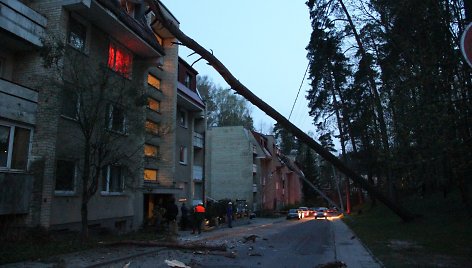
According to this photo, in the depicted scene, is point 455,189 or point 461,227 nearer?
point 461,227

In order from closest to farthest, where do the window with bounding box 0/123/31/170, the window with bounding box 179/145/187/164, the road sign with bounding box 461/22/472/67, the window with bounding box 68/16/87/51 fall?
1. the road sign with bounding box 461/22/472/67
2. the window with bounding box 0/123/31/170
3. the window with bounding box 68/16/87/51
4. the window with bounding box 179/145/187/164

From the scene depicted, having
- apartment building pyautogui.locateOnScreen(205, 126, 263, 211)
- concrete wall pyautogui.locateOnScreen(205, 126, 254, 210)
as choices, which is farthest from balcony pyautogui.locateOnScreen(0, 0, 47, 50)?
concrete wall pyautogui.locateOnScreen(205, 126, 254, 210)

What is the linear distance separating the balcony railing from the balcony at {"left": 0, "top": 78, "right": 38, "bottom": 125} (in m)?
20.0

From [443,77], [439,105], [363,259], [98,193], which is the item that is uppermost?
[443,77]

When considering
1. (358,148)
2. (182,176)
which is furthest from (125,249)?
(358,148)

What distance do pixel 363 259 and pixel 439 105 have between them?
5.03 meters

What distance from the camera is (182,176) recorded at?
32.5 metres

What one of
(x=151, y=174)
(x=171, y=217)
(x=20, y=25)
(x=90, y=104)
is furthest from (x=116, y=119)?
(x=151, y=174)

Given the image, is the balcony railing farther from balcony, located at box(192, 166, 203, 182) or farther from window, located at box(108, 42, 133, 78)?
window, located at box(108, 42, 133, 78)

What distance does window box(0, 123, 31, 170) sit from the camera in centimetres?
1461

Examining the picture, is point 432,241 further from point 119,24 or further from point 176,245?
point 119,24

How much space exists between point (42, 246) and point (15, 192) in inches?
76.0

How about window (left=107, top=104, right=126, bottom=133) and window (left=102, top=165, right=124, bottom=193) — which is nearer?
window (left=107, top=104, right=126, bottom=133)

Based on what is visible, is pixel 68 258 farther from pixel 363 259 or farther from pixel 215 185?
pixel 215 185
